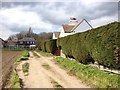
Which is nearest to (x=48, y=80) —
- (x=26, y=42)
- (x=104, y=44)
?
(x=104, y=44)

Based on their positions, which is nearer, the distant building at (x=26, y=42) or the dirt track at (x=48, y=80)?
the dirt track at (x=48, y=80)

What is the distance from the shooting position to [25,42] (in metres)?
123

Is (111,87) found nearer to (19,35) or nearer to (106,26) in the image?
(106,26)

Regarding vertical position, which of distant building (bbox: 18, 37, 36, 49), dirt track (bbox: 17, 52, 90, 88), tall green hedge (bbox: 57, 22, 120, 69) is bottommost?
dirt track (bbox: 17, 52, 90, 88)

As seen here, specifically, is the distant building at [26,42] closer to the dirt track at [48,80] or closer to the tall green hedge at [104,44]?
the dirt track at [48,80]

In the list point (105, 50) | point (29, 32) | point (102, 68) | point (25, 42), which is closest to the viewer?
point (105, 50)

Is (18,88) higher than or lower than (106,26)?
lower

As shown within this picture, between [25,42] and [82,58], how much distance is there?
10566 centimetres

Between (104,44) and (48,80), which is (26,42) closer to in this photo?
(48,80)

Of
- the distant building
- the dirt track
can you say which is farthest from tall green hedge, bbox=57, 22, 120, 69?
the distant building

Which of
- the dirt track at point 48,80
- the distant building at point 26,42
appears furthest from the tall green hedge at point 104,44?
the distant building at point 26,42

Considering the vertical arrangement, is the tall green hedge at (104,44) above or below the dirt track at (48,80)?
above

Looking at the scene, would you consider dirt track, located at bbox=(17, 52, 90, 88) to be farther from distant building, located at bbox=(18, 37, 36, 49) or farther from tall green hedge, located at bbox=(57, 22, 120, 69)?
distant building, located at bbox=(18, 37, 36, 49)

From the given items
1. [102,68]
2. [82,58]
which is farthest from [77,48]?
[102,68]
